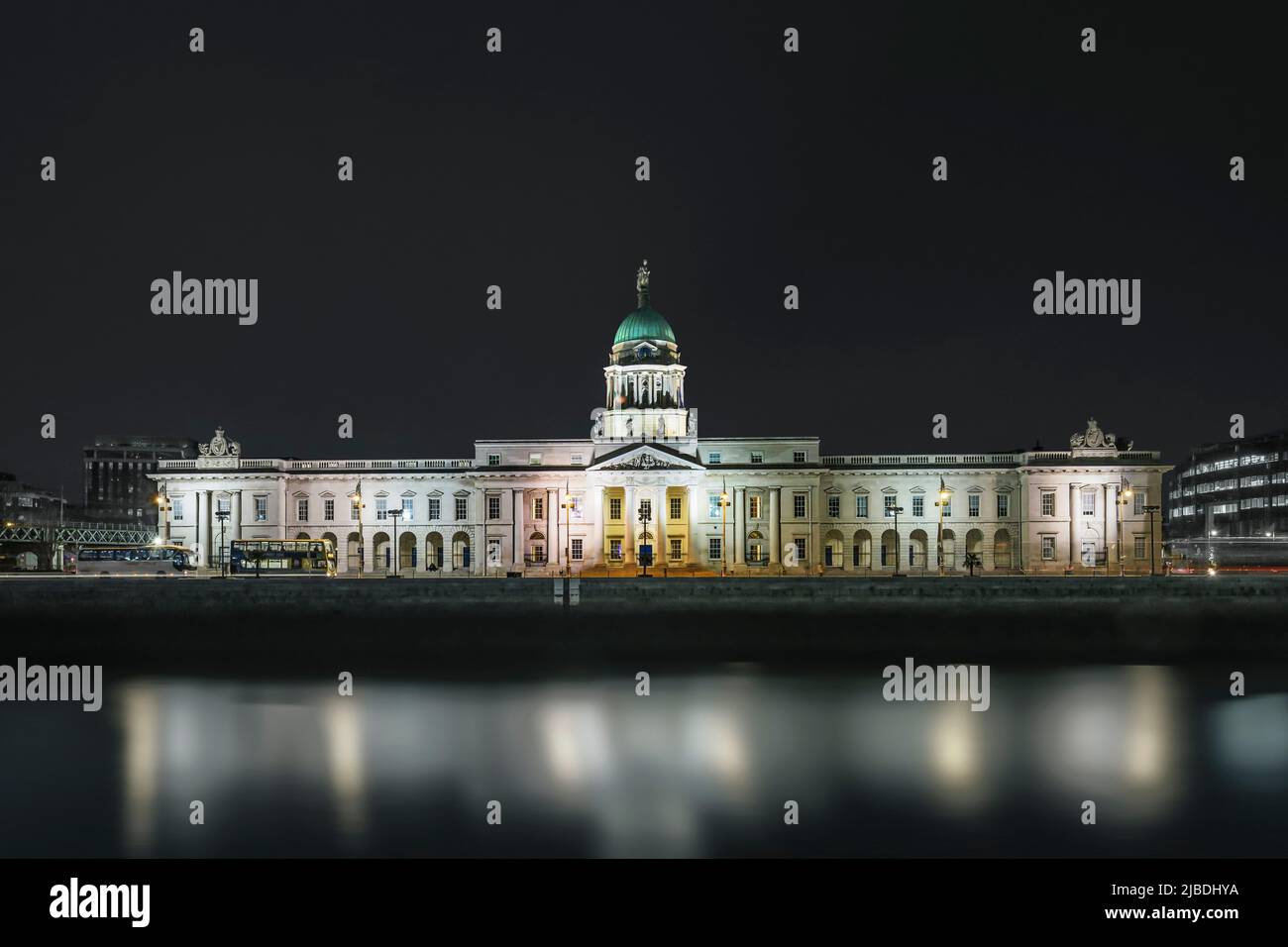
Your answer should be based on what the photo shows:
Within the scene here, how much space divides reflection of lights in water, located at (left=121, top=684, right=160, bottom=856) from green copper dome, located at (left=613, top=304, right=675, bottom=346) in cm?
6071

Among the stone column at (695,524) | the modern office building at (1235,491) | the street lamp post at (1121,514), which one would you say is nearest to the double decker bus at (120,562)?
the stone column at (695,524)

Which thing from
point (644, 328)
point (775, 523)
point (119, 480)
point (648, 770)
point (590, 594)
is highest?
point (644, 328)

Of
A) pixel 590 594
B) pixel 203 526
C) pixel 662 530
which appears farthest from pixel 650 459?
pixel 203 526

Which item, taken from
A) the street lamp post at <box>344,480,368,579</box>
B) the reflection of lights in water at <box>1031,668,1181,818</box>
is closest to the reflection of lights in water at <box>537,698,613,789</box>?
the reflection of lights in water at <box>1031,668,1181,818</box>

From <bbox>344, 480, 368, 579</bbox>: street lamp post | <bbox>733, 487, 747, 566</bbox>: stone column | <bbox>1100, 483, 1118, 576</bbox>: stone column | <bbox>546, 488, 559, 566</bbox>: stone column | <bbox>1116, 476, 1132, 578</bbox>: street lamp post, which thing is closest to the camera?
<bbox>344, 480, 368, 579</bbox>: street lamp post

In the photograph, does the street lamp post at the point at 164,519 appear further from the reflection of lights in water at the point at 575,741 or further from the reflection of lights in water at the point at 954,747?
the reflection of lights in water at the point at 954,747

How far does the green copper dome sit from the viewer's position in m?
96.1

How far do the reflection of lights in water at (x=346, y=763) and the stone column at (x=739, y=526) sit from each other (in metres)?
51.8

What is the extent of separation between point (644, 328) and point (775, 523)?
20787mm

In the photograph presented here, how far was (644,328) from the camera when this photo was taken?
96250 mm

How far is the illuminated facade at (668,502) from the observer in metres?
87.7

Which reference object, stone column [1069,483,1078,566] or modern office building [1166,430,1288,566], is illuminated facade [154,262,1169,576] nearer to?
stone column [1069,483,1078,566]

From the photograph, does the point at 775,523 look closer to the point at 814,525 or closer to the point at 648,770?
the point at 814,525
